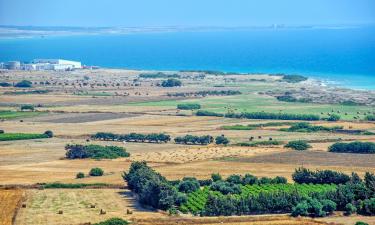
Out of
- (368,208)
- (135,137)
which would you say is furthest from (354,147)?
(368,208)

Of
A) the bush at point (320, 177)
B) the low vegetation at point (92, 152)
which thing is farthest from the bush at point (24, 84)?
the bush at point (320, 177)

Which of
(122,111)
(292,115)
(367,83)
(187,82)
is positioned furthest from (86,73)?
(292,115)

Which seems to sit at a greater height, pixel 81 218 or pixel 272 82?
pixel 272 82

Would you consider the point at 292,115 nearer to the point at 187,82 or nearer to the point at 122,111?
the point at 122,111

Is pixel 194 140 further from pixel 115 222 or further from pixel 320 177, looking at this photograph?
pixel 115 222

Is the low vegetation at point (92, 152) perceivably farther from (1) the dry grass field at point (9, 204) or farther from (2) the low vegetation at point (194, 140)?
(1) the dry grass field at point (9, 204)
